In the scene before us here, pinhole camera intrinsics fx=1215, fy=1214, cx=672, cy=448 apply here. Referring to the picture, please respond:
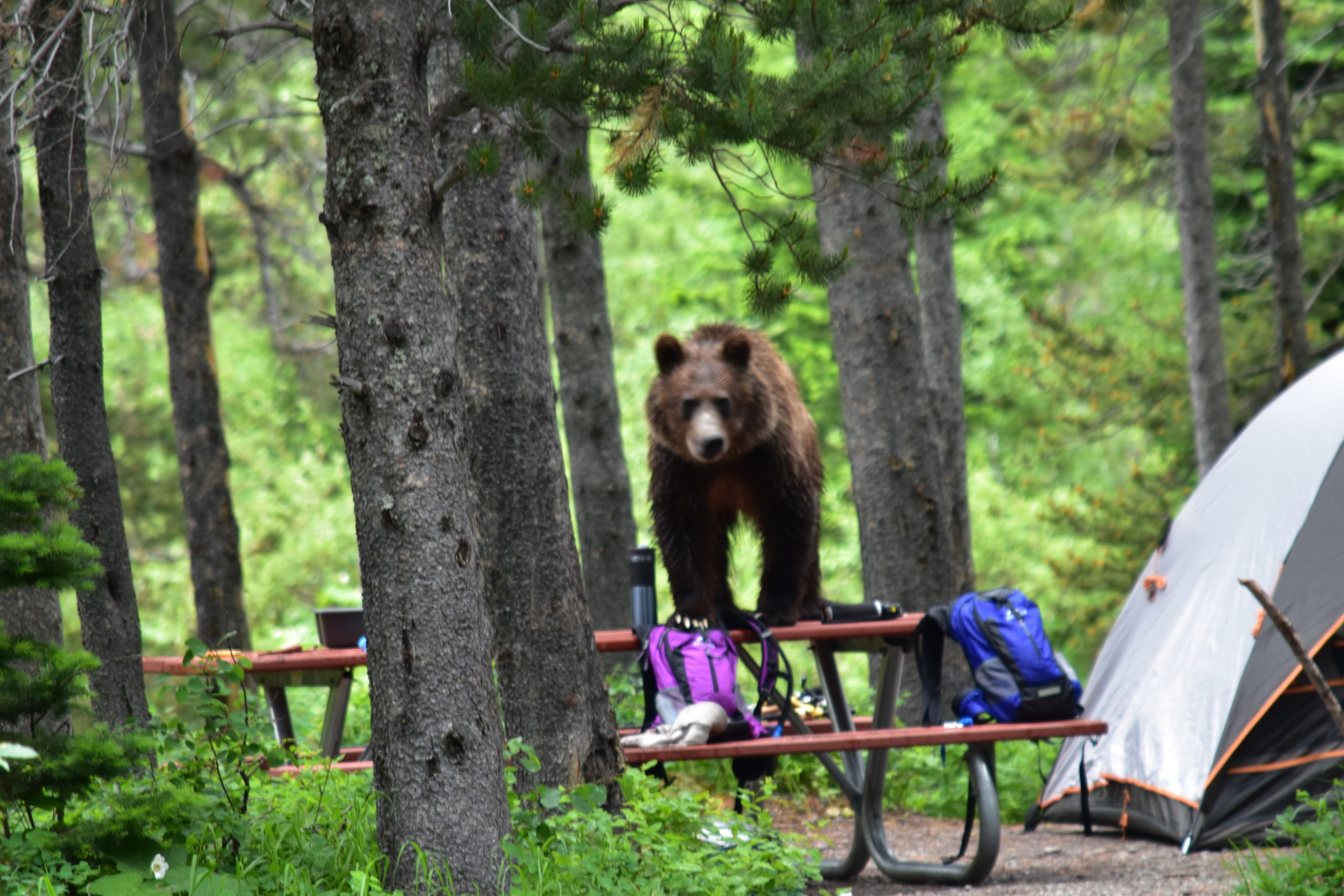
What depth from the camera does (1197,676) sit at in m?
5.38

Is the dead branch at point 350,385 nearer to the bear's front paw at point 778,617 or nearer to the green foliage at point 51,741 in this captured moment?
the green foliage at point 51,741

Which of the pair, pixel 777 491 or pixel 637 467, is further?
pixel 637 467

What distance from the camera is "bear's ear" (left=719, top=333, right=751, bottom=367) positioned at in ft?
17.8

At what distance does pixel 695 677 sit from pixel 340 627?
136cm

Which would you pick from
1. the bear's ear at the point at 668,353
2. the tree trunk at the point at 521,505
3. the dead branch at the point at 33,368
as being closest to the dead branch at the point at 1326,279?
the bear's ear at the point at 668,353

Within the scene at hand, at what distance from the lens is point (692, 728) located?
3.98 metres

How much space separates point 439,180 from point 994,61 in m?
13.7

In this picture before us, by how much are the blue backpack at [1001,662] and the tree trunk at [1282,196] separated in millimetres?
5128

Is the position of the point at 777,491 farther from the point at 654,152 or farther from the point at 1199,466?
the point at 1199,466

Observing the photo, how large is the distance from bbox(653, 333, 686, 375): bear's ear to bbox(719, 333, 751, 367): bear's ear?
0.20 m

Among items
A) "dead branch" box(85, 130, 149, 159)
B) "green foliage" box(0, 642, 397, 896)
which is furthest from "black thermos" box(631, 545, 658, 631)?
"dead branch" box(85, 130, 149, 159)

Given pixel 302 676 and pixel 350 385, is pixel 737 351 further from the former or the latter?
pixel 350 385

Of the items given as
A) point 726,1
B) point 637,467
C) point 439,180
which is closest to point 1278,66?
point 726,1

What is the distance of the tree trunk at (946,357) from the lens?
22.4 ft
